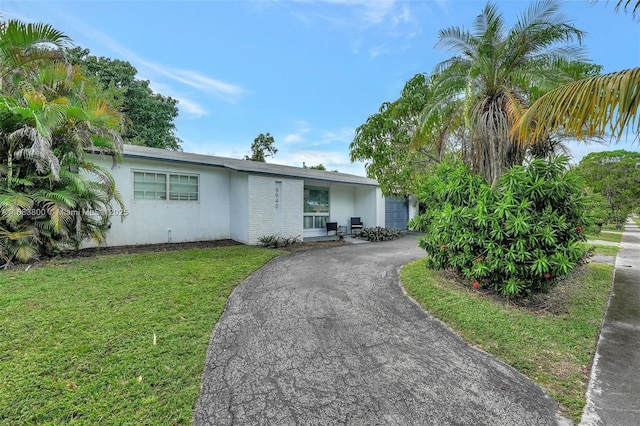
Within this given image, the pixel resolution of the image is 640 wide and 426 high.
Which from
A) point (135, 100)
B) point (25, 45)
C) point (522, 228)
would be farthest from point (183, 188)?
point (135, 100)

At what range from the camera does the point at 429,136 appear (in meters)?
8.16

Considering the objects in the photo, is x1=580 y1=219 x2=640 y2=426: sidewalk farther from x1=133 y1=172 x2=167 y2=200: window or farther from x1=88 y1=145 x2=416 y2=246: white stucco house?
x1=133 y1=172 x2=167 y2=200: window

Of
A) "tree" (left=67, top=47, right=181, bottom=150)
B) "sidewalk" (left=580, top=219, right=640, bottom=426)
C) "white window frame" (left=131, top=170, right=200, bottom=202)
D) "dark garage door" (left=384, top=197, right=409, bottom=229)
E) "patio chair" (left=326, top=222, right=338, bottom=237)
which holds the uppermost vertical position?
"tree" (left=67, top=47, right=181, bottom=150)

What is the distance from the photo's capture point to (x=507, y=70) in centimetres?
590

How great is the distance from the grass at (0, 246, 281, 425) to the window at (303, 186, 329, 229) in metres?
7.65

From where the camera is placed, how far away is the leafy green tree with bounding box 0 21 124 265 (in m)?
5.81

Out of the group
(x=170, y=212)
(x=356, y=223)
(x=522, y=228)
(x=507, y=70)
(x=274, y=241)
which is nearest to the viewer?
(x=522, y=228)

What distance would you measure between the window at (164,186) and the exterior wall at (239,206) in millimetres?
1355

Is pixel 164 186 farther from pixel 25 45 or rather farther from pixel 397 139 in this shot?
pixel 397 139

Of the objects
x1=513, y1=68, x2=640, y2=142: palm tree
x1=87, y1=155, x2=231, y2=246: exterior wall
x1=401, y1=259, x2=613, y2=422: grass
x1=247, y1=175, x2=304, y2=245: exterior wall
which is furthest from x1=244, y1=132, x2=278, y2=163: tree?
x1=513, y1=68, x2=640, y2=142: palm tree

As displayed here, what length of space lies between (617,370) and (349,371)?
116 inches

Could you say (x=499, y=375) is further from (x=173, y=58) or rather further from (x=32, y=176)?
(x=173, y=58)

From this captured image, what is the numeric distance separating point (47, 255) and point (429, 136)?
10.7 meters

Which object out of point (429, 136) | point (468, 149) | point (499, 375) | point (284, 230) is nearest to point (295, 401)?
point (499, 375)
